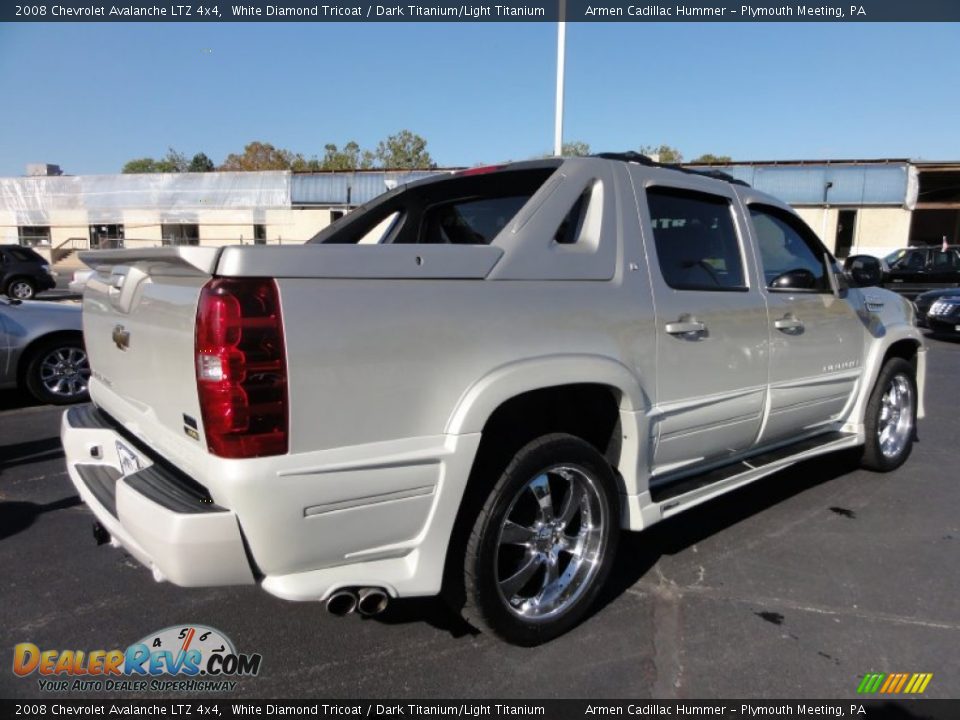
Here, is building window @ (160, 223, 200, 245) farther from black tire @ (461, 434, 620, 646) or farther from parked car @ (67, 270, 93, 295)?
black tire @ (461, 434, 620, 646)

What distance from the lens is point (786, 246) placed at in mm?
4012

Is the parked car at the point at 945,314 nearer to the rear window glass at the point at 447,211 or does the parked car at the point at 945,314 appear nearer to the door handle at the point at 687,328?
the door handle at the point at 687,328

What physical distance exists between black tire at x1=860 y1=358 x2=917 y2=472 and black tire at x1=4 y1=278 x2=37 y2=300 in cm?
2153

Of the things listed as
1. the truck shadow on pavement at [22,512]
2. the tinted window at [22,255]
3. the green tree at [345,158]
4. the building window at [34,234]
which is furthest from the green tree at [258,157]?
the truck shadow on pavement at [22,512]

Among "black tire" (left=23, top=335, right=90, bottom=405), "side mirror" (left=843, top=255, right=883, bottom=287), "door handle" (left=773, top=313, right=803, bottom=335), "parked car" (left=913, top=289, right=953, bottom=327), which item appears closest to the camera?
"door handle" (left=773, top=313, right=803, bottom=335)

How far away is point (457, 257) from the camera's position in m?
2.26

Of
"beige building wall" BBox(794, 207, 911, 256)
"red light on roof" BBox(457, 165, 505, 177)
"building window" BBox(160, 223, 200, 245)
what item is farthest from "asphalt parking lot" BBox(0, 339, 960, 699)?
"building window" BBox(160, 223, 200, 245)

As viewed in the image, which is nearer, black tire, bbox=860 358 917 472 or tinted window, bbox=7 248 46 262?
black tire, bbox=860 358 917 472

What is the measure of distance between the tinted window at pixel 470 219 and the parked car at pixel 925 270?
2213cm

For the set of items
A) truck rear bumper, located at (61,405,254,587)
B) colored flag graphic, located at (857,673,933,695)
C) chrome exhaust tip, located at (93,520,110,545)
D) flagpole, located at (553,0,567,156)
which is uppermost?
flagpole, located at (553,0,567,156)

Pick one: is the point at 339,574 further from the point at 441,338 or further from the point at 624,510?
the point at 624,510

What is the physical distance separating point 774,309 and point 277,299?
272 cm

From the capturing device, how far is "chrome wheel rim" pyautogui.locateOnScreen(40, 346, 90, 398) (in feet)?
21.5

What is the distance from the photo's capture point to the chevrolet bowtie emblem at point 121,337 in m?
2.58
